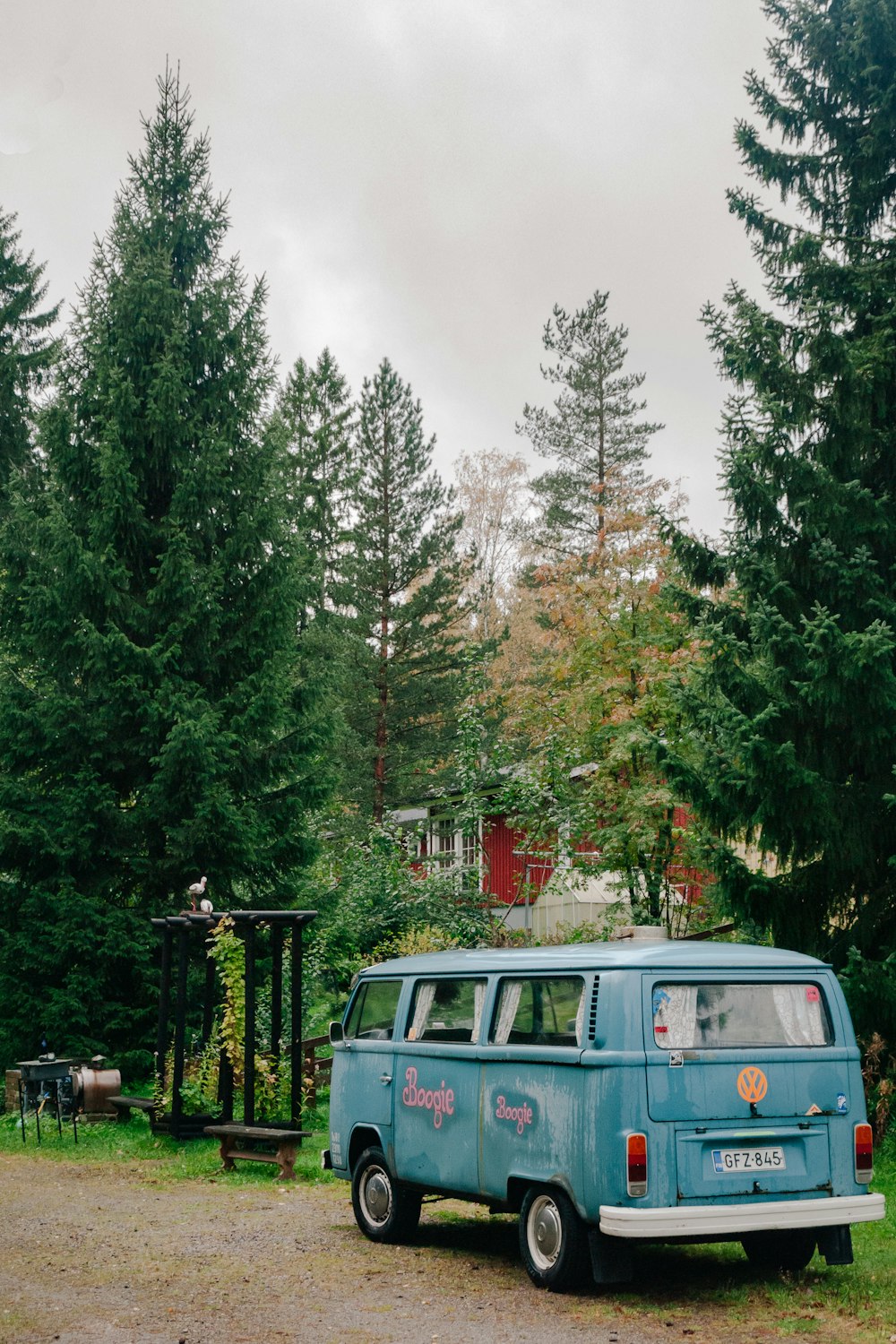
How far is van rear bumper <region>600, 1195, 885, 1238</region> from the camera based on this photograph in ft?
24.0

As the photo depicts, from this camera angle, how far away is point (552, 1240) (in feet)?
26.5

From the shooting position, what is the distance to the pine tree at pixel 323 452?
1663 inches

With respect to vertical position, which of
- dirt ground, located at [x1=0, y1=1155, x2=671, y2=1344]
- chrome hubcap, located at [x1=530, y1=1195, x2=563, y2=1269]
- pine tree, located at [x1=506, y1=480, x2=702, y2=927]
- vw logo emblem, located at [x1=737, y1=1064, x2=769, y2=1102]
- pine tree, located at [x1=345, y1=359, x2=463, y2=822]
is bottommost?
dirt ground, located at [x1=0, y1=1155, x2=671, y2=1344]

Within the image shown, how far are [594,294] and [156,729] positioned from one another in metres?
30.7

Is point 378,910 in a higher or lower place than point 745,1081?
higher

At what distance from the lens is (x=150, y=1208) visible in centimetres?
1177

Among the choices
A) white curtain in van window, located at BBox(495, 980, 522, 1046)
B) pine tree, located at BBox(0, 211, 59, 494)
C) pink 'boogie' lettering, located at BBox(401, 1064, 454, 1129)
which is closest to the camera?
white curtain in van window, located at BBox(495, 980, 522, 1046)

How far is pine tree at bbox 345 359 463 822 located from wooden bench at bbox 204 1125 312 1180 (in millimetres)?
23283

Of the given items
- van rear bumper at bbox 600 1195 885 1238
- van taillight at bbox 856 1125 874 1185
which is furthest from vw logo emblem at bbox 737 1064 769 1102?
van taillight at bbox 856 1125 874 1185

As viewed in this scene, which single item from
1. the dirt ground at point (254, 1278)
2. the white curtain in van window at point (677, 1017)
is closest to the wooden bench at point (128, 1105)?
the dirt ground at point (254, 1278)

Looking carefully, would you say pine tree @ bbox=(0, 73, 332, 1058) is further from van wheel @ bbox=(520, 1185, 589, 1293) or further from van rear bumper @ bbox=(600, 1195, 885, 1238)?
van rear bumper @ bbox=(600, 1195, 885, 1238)

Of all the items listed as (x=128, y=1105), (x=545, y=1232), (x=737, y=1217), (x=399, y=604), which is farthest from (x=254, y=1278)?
(x=399, y=604)

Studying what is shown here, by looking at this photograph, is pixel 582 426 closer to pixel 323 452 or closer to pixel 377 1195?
pixel 323 452

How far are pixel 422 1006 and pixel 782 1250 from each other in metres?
2.89
